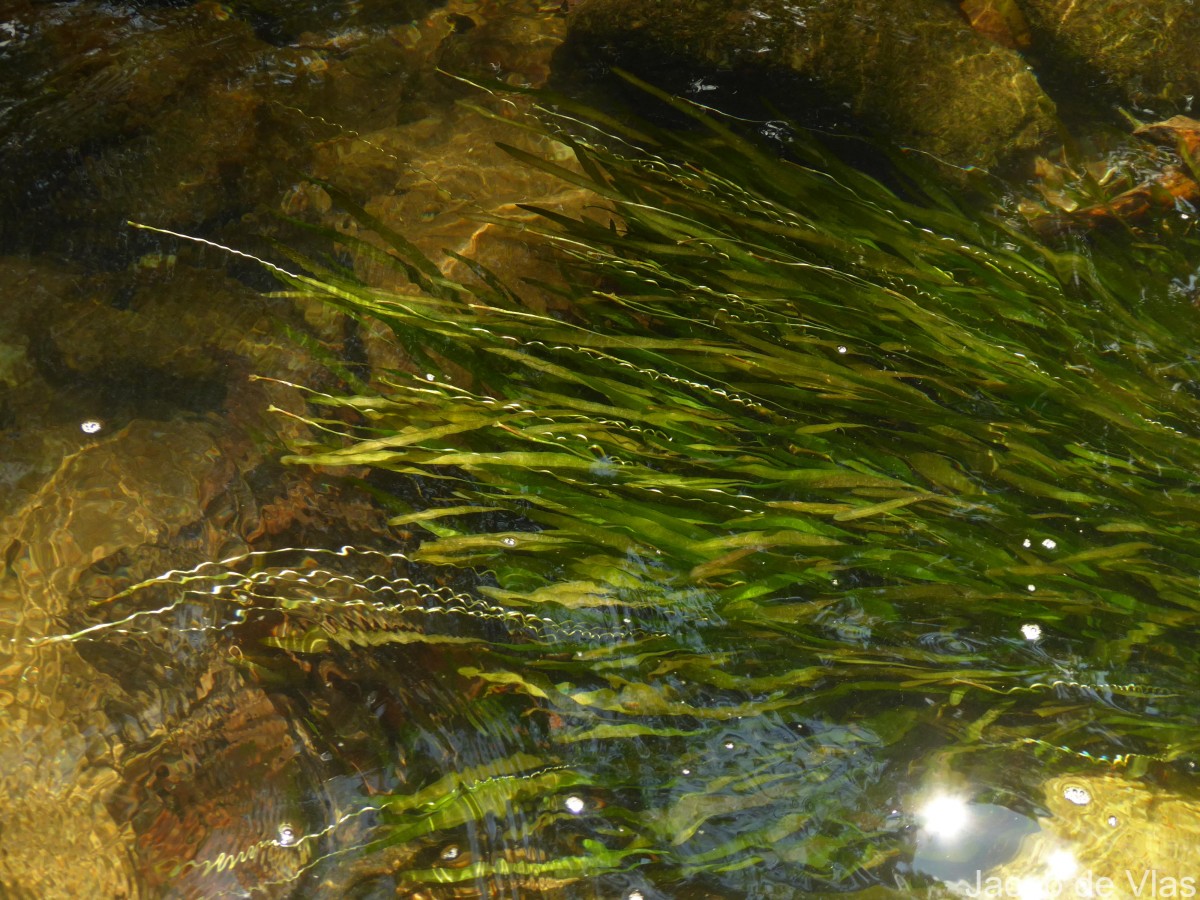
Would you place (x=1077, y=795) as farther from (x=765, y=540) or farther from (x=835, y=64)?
(x=835, y=64)

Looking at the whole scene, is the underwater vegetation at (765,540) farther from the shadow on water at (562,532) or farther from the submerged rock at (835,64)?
the submerged rock at (835,64)

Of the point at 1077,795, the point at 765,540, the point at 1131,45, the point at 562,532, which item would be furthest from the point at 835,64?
the point at 1077,795

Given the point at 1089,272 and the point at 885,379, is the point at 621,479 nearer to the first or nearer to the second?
the point at 885,379

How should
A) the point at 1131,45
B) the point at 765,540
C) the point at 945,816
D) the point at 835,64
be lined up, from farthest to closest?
1. the point at 1131,45
2. the point at 835,64
3. the point at 765,540
4. the point at 945,816

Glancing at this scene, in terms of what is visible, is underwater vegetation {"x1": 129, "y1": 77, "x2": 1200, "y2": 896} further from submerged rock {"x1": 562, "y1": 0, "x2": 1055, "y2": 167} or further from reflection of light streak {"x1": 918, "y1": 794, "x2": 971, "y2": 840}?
submerged rock {"x1": 562, "y1": 0, "x2": 1055, "y2": 167}

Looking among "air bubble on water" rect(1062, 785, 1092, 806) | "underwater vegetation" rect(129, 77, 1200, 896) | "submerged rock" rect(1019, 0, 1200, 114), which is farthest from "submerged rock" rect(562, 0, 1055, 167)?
"air bubble on water" rect(1062, 785, 1092, 806)

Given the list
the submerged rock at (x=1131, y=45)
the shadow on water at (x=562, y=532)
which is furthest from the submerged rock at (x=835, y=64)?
the shadow on water at (x=562, y=532)

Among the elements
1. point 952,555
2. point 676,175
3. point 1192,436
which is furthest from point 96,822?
point 1192,436
